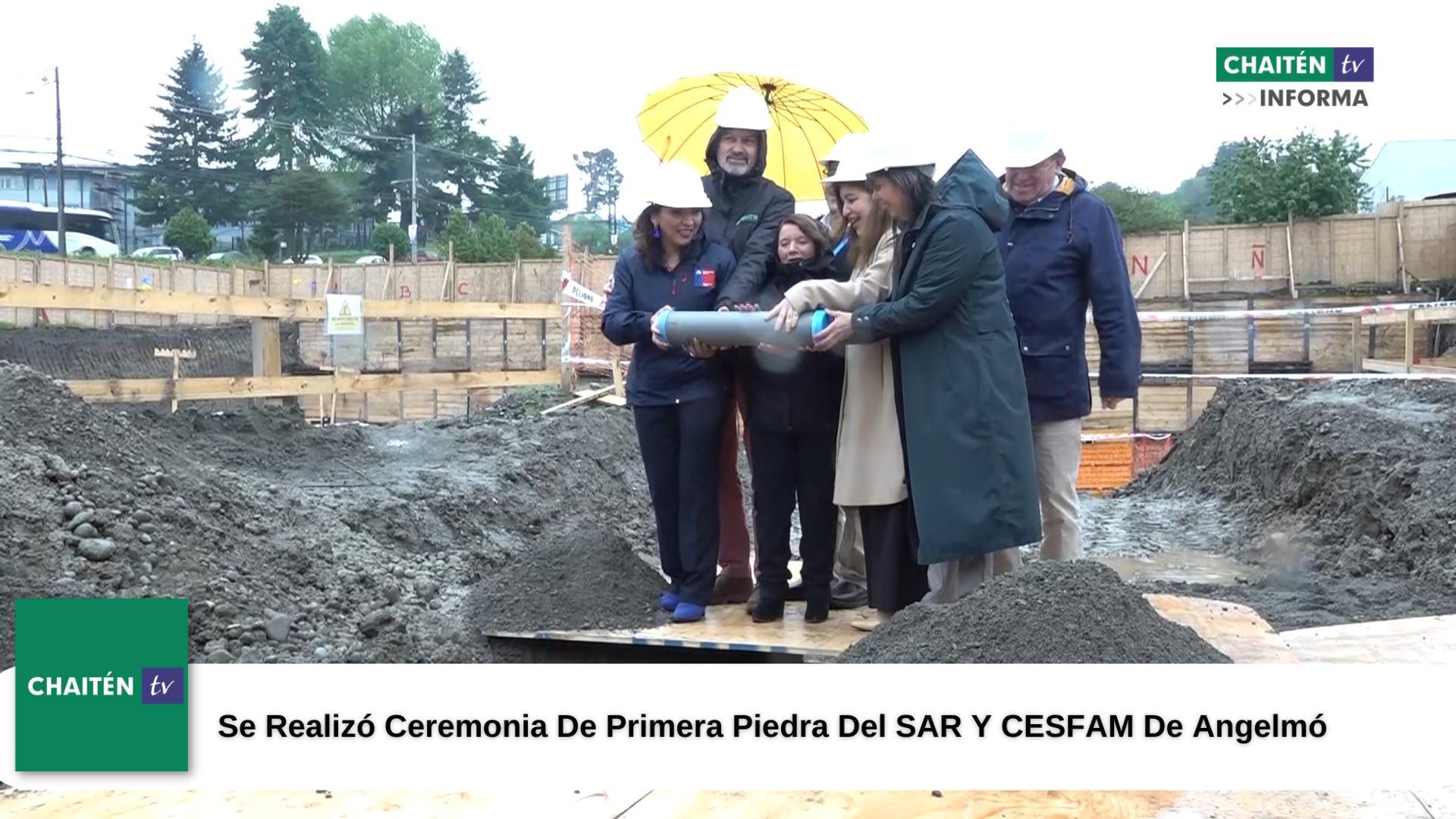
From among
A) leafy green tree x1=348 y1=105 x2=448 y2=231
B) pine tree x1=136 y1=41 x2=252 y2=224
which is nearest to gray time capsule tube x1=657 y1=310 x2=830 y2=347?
pine tree x1=136 y1=41 x2=252 y2=224

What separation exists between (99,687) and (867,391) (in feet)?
6.80

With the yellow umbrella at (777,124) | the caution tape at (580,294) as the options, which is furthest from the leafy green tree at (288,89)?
the caution tape at (580,294)

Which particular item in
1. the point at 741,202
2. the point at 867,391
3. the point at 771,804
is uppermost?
the point at 741,202

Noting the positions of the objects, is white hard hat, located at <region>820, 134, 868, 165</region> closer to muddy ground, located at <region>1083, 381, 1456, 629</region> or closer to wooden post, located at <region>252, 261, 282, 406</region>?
muddy ground, located at <region>1083, 381, 1456, 629</region>

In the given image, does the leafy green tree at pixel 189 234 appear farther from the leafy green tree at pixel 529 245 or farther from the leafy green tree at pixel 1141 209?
the leafy green tree at pixel 1141 209

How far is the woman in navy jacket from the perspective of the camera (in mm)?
3785

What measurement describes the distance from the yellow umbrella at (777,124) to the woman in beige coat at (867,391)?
1032 mm

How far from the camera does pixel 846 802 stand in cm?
249

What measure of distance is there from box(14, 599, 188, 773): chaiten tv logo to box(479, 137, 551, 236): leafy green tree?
9911mm

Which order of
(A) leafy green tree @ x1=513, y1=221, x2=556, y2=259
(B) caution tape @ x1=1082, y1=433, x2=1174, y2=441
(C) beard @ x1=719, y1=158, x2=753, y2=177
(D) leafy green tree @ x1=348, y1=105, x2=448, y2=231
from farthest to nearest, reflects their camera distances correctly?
1. (A) leafy green tree @ x1=513, y1=221, x2=556, y2=259
2. (B) caution tape @ x1=1082, y1=433, x2=1174, y2=441
3. (D) leafy green tree @ x1=348, y1=105, x2=448, y2=231
4. (C) beard @ x1=719, y1=158, x2=753, y2=177

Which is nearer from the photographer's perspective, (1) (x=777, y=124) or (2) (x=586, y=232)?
(1) (x=777, y=124)

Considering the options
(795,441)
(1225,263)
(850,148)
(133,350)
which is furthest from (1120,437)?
(133,350)

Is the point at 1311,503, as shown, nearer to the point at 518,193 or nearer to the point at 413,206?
the point at 413,206

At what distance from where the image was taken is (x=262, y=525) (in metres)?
5.27
